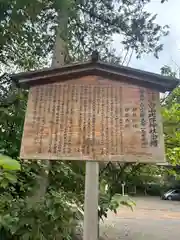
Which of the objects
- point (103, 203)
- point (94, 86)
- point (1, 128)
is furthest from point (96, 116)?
point (1, 128)

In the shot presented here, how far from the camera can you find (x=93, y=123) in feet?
11.8

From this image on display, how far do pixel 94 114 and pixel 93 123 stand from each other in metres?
0.13

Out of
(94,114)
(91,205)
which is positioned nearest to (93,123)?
(94,114)

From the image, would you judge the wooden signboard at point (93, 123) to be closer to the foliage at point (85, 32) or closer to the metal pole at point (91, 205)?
the metal pole at point (91, 205)

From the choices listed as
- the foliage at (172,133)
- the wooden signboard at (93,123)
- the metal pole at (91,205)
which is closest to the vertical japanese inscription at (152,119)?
the wooden signboard at (93,123)

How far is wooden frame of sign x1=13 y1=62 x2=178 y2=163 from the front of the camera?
3486 millimetres

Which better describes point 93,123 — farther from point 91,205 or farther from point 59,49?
point 59,49

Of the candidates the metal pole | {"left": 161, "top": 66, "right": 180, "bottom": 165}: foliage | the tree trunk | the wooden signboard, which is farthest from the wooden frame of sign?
{"left": 161, "top": 66, "right": 180, "bottom": 165}: foliage

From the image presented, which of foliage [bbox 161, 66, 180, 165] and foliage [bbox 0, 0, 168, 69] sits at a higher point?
foliage [bbox 0, 0, 168, 69]

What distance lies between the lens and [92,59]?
12.7 feet

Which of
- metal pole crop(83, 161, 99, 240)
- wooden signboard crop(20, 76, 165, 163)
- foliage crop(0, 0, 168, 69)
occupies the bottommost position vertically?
metal pole crop(83, 161, 99, 240)

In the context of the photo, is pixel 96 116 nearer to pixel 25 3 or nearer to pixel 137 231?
pixel 25 3

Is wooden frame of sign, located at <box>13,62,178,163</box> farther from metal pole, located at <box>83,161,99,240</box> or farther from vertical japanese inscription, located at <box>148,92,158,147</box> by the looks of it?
metal pole, located at <box>83,161,99,240</box>

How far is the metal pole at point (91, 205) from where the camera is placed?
11.1ft
